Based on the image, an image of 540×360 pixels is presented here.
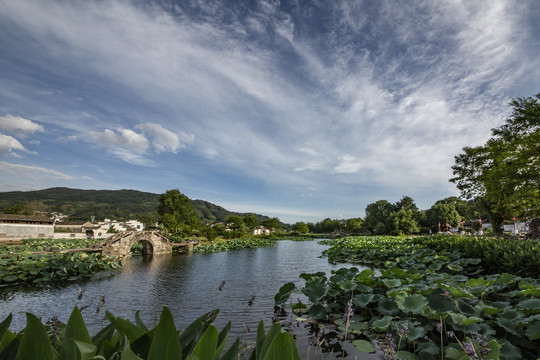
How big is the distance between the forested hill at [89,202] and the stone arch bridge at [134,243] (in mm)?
96881

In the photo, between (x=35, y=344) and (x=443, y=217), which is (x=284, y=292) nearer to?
(x=35, y=344)

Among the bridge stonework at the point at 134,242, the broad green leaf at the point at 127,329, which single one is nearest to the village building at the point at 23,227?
the bridge stonework at the point at 134,242

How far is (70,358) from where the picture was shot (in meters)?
1.20

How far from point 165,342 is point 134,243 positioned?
96.5ft

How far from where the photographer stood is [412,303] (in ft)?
13.0

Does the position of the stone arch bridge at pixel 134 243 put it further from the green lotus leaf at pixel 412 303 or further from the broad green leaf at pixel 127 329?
the broad green leaf at pixel 127 329

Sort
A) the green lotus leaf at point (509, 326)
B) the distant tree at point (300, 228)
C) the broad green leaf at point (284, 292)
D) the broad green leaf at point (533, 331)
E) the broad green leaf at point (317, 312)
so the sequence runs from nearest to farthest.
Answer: the broad green leaf at point (533, 331) < the green lotus leaf at point (509, 326) < the broad green leaf at point (317, 312) < the broad green leaf at point (284, 292) < the distant tree at point (300, 228)

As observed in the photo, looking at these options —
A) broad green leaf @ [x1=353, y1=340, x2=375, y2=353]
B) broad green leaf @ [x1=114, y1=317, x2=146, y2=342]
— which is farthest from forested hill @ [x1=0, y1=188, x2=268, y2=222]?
broad green leaf @ [x1=114, y1=317, x2=146, y2=342]

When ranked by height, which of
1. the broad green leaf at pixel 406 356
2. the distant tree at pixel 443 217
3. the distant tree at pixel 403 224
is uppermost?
the distant tree at pixel 443 217

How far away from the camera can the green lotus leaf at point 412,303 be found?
376 centimetres

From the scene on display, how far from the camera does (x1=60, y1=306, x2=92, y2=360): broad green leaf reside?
1.21m

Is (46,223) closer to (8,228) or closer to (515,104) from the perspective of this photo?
(8,228)

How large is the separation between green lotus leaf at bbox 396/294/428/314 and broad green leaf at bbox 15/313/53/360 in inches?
167

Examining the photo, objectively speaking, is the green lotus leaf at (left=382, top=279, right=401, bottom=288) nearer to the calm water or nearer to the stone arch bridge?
the calm water
